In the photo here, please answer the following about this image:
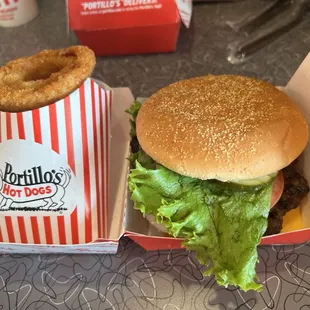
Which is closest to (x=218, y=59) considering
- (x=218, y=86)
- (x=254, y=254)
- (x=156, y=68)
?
(x=156, y=68)

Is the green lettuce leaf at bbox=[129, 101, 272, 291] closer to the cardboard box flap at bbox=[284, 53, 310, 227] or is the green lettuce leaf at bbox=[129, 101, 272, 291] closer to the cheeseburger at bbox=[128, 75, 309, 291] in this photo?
the cheeseburger at bbox=[128, 75, 309, 291]

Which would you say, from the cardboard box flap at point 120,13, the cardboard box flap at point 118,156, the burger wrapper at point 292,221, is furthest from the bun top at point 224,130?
the cardboard box flap at point 120,13

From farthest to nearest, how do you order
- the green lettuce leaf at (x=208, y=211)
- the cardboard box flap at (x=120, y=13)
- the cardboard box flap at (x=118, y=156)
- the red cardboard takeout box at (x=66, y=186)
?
the cardboard box flap at (x=120, y=13), the cardboard box flap at (x=118, y=156), the red cardboard takeout box at (x=66, y=186), the green lettuce leaf at (x=208, y=211)

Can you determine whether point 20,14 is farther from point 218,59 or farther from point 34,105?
point 34,105

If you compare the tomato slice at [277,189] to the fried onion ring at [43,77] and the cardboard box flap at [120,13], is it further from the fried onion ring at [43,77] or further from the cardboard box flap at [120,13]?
the cardboard box flap at [120,13]

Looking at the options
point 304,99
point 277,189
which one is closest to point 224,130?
point 277,189

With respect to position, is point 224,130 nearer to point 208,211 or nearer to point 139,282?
point 208,211
